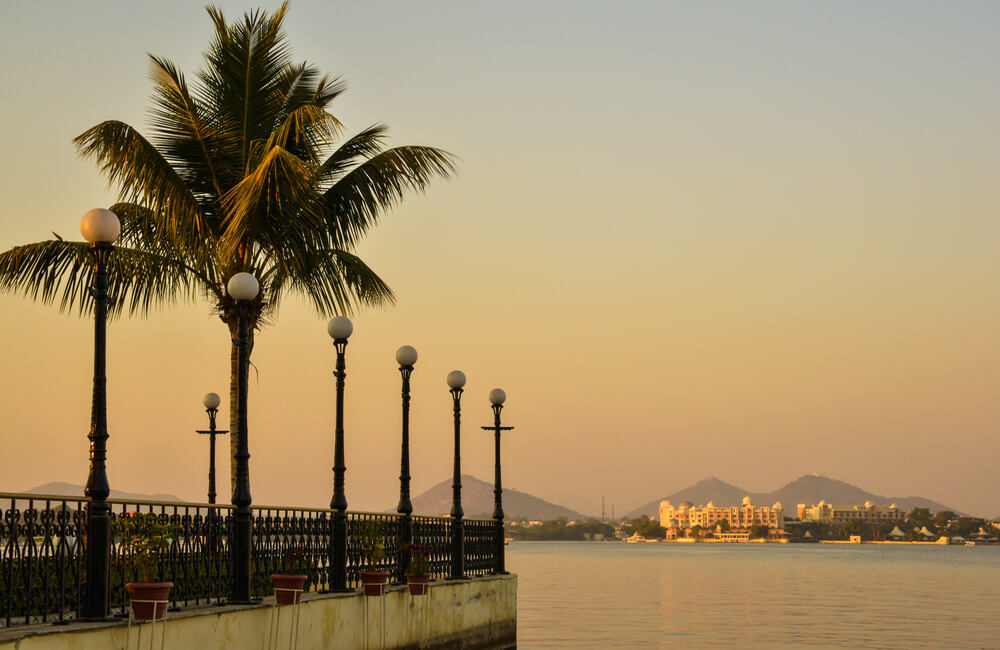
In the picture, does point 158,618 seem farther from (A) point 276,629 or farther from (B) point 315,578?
(B) point 315,578

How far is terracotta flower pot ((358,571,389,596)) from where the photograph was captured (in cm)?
2046

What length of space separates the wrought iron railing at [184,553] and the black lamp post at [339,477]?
6.2 inches

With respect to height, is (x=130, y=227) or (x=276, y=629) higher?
(x=130, y=227)

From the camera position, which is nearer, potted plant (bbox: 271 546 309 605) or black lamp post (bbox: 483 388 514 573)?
potted plant (bbox: 271 546 309 605)

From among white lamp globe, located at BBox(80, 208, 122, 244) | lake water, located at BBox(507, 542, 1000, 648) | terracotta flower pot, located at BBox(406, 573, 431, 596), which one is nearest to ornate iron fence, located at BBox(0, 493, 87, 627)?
white lamp globe, located at BBox(80, 208, 122, 244)

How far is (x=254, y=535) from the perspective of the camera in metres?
18.8

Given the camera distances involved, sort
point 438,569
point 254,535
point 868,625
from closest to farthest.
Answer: point 254,535 → point 438,569 → point 868,625

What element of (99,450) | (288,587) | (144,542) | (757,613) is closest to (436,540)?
(288,587)

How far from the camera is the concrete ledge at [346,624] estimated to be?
1252 centimetres

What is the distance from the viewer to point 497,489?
32.5 meters

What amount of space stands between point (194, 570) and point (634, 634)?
29.6 meters

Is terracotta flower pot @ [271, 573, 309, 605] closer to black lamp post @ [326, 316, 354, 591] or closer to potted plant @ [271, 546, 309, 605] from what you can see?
potted plant @ [271, 546, 309, 605]

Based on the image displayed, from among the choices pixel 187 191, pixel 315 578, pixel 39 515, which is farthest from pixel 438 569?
pixel 39 515

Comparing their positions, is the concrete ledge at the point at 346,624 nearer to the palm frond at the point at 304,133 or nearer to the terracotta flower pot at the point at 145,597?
the terracotta flower pot at the point at 145,597
